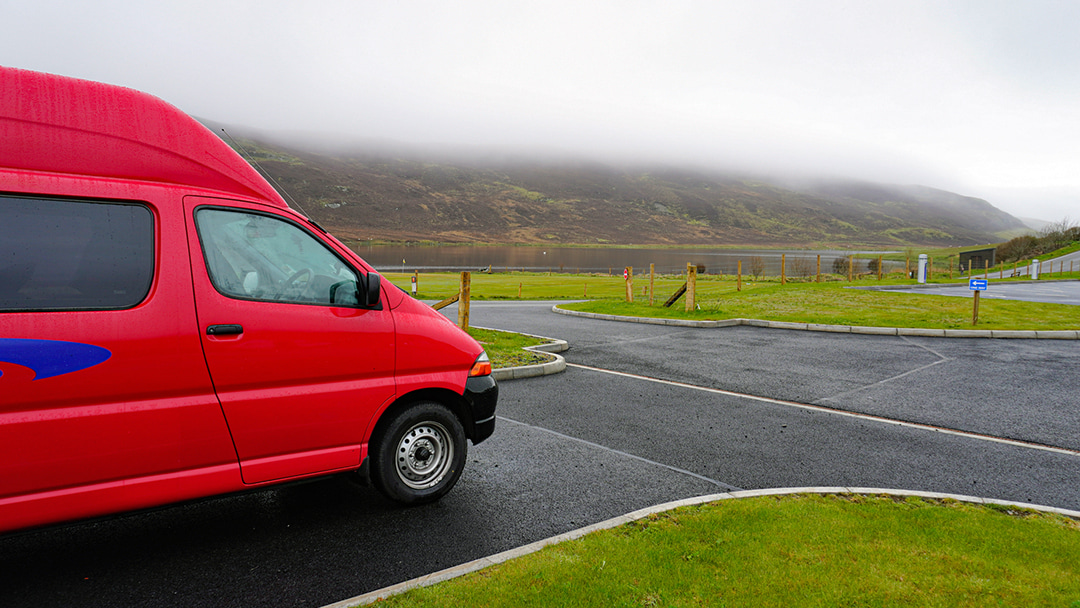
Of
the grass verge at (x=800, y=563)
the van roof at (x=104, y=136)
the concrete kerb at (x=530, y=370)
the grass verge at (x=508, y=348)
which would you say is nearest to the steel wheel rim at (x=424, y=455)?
the grass verge at (x=800, y=563)

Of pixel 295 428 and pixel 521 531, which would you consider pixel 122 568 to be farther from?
pixel 521 531

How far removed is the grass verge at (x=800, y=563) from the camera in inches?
109

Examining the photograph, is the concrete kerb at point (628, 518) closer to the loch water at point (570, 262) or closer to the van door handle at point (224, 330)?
the van door handle at point (224, 330)

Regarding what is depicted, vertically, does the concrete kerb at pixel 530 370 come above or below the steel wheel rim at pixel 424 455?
below

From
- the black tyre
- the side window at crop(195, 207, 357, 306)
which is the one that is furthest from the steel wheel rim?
the side window at crop(195, 207, 357, 306)

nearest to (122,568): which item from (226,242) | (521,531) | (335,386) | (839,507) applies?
(335,386)

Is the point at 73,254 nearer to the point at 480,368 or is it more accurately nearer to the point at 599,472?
the point at 480,368

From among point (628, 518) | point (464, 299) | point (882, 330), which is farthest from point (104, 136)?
point (882, 330)

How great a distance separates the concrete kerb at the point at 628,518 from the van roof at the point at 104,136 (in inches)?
106

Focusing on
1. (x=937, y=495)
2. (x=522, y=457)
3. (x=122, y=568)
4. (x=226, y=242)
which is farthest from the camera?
(x=522, y=457)

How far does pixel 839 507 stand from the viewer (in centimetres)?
388

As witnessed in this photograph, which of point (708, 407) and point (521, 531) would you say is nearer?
point (521, 531)

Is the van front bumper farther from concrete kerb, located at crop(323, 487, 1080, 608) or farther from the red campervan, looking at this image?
concrete kerb, located at crop(323, 487, 1080, 608)

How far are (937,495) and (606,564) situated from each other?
9.33ft
